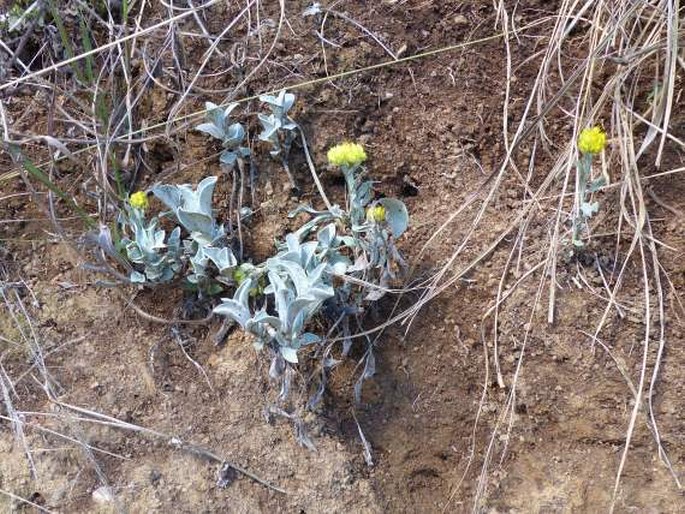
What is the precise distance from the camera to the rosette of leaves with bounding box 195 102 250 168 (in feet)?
5.76

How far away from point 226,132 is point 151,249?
0.36 meters

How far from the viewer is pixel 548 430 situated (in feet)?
5.17

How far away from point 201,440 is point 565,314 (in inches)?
35.0

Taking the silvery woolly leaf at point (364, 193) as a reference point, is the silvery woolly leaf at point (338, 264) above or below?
below

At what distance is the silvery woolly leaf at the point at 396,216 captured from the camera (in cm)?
160

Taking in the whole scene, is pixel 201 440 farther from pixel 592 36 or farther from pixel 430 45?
pixel 592 36

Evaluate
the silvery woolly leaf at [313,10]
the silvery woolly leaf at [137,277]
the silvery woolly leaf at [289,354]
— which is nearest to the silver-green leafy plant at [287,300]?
the silvery woolly leaf at [289,354]

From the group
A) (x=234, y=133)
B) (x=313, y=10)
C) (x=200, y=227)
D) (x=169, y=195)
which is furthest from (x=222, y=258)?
(x=313, y=10)

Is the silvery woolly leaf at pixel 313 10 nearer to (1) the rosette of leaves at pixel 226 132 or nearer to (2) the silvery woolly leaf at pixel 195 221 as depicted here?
(1) the rosette of leaves at pixel 226 132

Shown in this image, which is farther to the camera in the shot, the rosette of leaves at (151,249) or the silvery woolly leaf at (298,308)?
the rosette of leaves at (151,249)

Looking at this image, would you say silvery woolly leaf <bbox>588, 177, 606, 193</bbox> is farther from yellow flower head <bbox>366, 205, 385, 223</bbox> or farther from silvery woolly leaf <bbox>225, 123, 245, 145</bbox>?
silvery woolly leaf <bbox>225, 123, 245, 145</bbox>

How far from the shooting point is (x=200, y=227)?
1674mm

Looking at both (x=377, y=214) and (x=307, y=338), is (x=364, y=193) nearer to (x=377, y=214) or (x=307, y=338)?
(x=377, y=214)

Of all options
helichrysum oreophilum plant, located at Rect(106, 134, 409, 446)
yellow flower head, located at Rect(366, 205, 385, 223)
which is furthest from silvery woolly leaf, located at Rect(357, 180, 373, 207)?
yellow flower head, located at Rect(366, 205, 385, 223)
